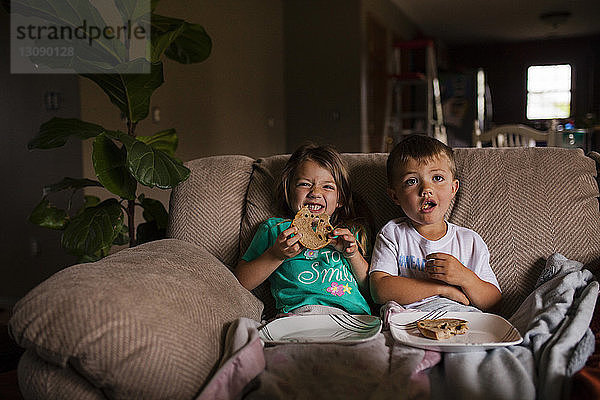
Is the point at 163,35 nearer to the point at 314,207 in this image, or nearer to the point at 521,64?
the point at 314,207

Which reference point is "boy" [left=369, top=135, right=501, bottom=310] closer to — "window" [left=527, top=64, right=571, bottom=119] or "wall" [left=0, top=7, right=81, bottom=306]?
"wall" [left=0, top=7, right=81, bottom=306]

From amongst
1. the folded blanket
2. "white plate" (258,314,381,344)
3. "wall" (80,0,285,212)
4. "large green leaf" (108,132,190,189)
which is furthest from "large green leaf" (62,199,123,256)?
"wall" (80,0,285,212)

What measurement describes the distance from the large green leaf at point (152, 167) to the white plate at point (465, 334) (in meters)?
0.82

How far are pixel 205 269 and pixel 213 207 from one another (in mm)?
367

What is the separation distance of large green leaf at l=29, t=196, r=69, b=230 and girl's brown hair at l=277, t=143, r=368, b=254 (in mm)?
975

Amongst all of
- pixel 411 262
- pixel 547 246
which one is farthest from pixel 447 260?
pixel 547 246

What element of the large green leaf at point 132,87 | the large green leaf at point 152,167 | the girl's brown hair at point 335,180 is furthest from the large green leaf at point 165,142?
the girl's brown hair at point 335,180

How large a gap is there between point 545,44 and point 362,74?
5.97m

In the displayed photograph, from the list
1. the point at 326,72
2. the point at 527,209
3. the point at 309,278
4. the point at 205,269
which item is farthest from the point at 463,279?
the point at 326,72

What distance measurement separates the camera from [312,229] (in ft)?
5.14

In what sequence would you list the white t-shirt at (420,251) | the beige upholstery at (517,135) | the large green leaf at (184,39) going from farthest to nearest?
the beige upholstery at (517,135) < the large green leaf at (184,39) < the white t-shirt at (420,251)

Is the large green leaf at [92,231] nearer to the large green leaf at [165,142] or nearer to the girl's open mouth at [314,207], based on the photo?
the large green leaf at [165,142]

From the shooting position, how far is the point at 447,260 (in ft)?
4.98

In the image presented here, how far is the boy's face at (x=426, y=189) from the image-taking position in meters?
1.60
